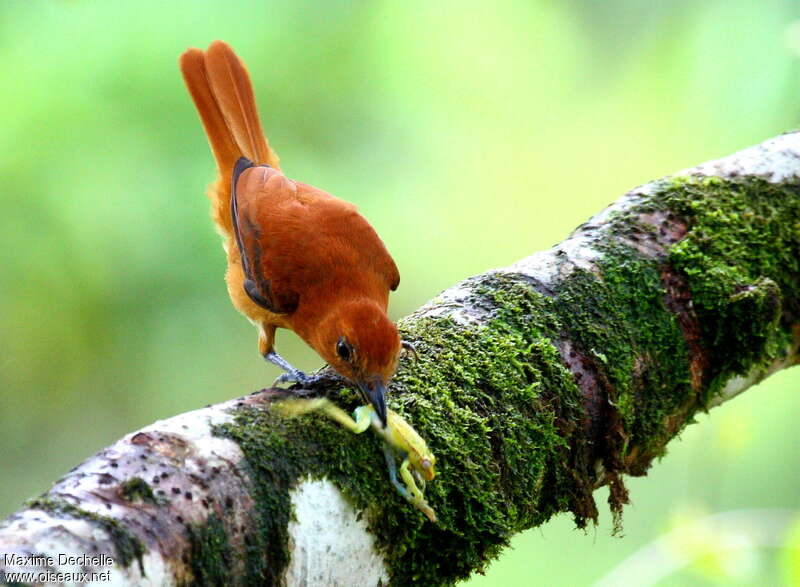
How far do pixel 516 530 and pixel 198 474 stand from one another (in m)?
0.87

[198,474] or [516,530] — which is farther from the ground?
[198,474]

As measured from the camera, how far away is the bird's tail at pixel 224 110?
382 centimetres

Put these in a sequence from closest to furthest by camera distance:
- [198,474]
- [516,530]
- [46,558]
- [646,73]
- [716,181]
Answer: [46,558] < [198,474] < [516,530] < [716,181] < [646,73]

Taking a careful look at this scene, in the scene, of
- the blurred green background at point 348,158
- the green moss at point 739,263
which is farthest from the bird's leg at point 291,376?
the blurred green background at point 348,158

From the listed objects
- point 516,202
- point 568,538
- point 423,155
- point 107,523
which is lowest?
point 568,538

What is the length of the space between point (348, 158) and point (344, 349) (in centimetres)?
261

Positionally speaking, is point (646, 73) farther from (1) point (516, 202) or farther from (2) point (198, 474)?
(2) point (198, 474)

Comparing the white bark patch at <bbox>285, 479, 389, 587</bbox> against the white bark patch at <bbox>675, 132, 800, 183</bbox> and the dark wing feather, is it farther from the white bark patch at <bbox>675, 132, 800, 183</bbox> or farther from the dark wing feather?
the white bark patch at <bbox>675, 132, 800, 183</bbox>

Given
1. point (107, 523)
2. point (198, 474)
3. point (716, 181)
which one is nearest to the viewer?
point (107, 523)

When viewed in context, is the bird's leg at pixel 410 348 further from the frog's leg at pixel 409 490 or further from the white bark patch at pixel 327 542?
the white bark patch at pixel 327 542

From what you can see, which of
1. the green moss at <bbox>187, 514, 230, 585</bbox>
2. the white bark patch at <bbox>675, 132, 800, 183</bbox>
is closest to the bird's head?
the green moss at <bbox>187, 514, 230, 585</bbox>

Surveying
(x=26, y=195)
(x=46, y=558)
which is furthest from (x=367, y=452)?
(x=26, y=195)

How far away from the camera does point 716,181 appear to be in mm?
2715

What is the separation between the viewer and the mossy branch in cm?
141
